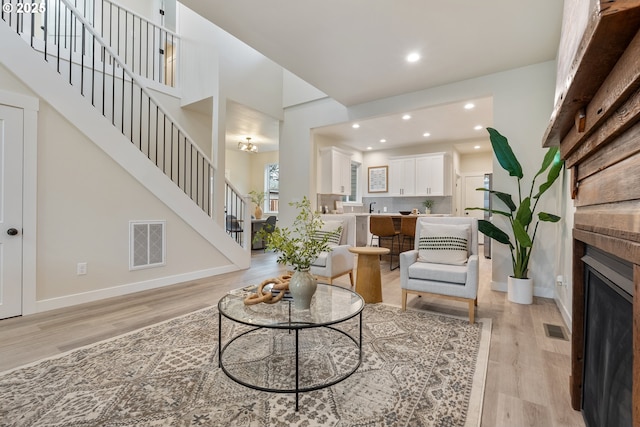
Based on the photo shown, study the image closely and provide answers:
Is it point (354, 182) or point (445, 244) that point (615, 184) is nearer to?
point (445, 244)

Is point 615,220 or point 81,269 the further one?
point 81,269

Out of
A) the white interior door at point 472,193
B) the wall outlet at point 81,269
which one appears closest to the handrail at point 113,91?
the wall outlet at point 81,269

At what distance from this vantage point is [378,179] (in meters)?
8.51

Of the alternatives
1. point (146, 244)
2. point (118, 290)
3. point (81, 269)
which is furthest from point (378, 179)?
point (81, 269)

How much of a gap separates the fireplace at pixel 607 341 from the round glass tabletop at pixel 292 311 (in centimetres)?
110

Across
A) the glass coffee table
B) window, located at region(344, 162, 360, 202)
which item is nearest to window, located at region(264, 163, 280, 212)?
window, located at region(344, 162, 360, 202)

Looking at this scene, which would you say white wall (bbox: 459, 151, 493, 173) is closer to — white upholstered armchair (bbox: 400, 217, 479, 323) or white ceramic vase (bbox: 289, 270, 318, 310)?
white upholstered armchair (bbox: 400, 217, 479, 323)

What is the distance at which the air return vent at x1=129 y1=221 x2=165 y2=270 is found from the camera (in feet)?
12.1

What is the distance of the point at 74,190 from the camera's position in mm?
3197

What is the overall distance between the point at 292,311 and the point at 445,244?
1.99 metres

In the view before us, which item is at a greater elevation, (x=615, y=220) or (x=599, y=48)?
(x=599, y=48)

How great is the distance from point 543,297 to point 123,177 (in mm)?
5163

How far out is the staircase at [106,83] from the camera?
9.93 ft

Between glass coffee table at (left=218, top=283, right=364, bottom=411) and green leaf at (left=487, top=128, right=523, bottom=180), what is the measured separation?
2.61 m
